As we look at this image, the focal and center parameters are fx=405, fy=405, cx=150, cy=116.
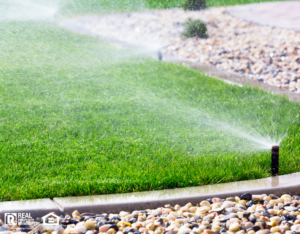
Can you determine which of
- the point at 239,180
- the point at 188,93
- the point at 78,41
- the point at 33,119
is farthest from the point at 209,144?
the point at 78,41

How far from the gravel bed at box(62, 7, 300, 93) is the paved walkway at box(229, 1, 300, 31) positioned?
41 cm

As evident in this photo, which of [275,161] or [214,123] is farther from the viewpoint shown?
[214,123]

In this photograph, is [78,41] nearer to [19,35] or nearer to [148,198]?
[19,35]

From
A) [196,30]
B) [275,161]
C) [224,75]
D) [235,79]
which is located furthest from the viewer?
[196,30]

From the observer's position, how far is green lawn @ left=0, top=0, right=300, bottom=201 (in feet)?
9.62

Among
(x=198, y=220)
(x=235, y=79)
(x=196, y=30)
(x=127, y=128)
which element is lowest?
(x=198, y=220)

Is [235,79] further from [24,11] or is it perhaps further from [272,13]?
[24,11]

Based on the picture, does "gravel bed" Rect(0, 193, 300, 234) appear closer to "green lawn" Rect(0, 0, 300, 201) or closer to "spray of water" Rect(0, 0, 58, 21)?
"green lawn" Rect(0, 0, 300, 201)

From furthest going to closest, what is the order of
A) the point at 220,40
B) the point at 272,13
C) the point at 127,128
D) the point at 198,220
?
1. the point at 272,13
2. the point at 220,40
3. the point at 127,128
4. the point at 198,220

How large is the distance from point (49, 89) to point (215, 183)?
3.07m

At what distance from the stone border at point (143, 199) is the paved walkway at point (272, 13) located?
24.1 feet

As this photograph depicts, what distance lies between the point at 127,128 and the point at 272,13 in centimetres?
940

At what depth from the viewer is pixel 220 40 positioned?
867 cm

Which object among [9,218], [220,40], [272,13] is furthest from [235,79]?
[272,13]
